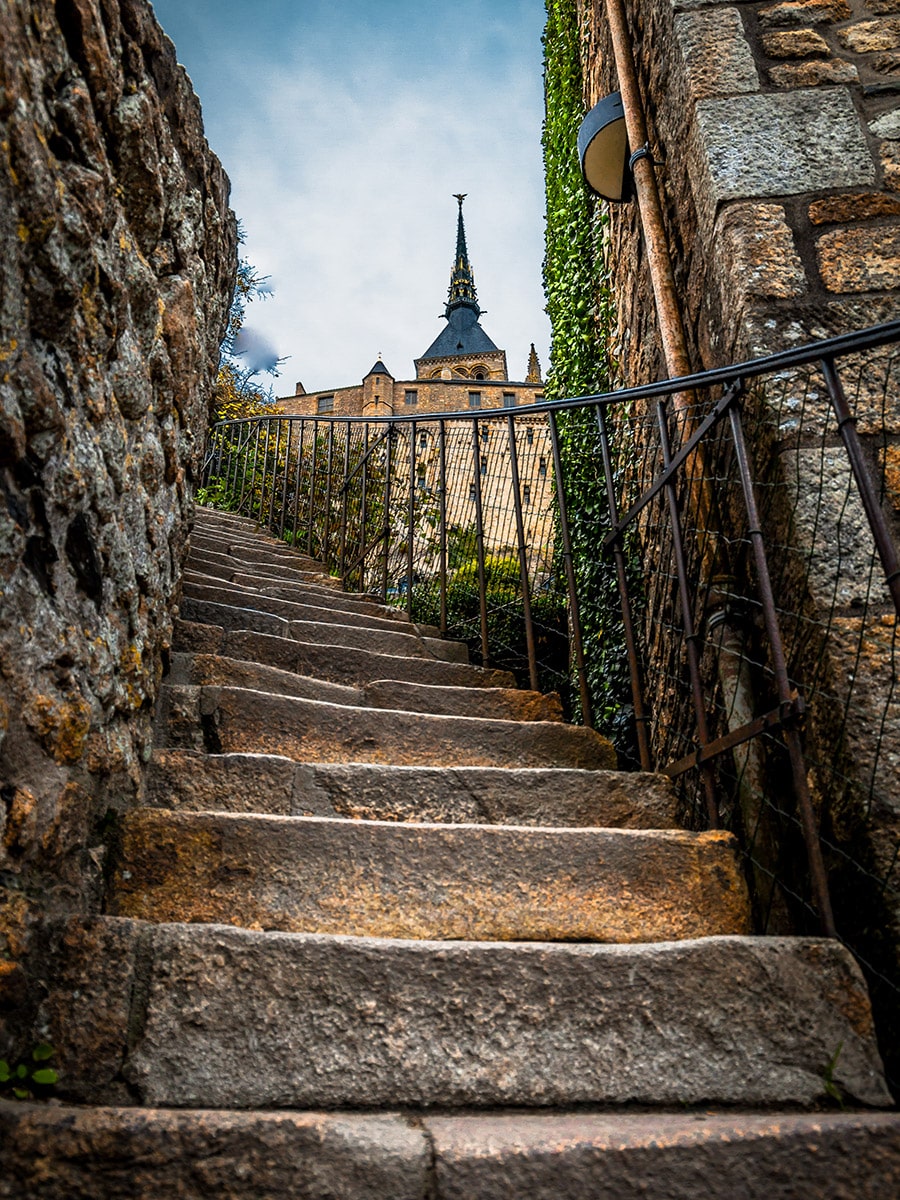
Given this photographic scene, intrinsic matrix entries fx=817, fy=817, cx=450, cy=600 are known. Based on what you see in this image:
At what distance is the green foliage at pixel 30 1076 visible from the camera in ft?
3.35

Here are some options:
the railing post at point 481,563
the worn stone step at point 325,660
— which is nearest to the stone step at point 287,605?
the worn stone step at point 325,660

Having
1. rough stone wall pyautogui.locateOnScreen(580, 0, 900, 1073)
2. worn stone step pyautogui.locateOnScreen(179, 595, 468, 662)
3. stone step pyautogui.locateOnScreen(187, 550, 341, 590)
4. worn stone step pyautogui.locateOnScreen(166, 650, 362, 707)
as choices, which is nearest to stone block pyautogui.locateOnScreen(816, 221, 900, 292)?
rough stone wall pyautogui.locateOnScreen(580, 0, 900, 1073)

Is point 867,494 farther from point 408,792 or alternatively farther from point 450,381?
point 450,381

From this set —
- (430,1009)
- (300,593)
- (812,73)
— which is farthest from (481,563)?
(430,1009)

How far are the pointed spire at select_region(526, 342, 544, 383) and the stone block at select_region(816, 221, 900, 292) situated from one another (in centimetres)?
3810

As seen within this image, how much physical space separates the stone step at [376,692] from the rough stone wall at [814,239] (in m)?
1.07

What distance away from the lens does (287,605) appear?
3.47 m

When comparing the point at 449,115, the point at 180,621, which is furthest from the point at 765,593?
the point at 449,115

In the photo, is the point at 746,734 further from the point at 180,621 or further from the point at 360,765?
the point at 180,621

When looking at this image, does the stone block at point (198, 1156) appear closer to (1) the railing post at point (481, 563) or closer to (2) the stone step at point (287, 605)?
(1) the railing post at point (481, 563)

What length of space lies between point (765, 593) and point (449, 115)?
135m

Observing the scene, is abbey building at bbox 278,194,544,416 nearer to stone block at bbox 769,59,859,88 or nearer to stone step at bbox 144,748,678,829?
stone block at bbox 769,59,859,88

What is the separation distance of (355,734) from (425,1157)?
129 cm

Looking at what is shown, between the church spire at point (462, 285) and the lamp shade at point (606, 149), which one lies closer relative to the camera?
the lamp shade at point (606, 149)
